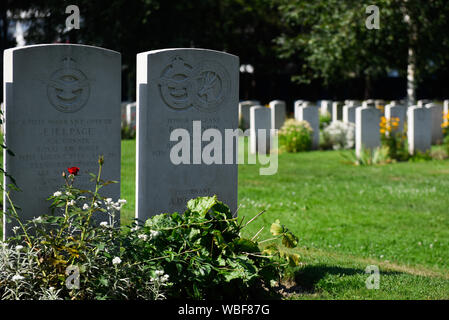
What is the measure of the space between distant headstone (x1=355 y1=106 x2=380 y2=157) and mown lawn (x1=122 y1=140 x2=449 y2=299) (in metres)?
0.76

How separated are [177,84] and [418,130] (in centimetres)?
1036

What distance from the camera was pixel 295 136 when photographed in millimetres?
16422

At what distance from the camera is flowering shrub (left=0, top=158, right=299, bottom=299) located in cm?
457

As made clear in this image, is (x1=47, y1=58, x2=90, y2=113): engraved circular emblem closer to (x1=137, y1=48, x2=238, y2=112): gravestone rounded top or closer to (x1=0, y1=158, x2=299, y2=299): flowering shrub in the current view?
(x1=137, y1=48, x2=238, y2=112): gravestone rounded top

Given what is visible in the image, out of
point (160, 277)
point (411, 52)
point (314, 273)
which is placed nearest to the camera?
point (160, 277)

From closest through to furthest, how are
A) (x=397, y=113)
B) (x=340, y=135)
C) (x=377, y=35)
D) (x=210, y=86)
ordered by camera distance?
(x=210, y=86), (x=397, y=113), (x=340, y=135), (x=377, y=35)

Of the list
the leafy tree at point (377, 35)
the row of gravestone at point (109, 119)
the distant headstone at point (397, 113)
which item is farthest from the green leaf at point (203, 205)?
the leafy tree at point (377, 35)

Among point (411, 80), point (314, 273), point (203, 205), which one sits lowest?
point (314, 273)

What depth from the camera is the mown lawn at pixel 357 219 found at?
578 centimetres

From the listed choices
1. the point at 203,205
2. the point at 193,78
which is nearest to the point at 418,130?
the point at 193,78

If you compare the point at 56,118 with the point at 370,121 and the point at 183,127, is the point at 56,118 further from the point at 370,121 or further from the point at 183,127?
the point at 370,121

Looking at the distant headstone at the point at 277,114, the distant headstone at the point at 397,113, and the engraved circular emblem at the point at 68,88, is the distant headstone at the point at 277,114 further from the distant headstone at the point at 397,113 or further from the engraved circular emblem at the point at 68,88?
the engraved circular emblem at the point at 68,88
